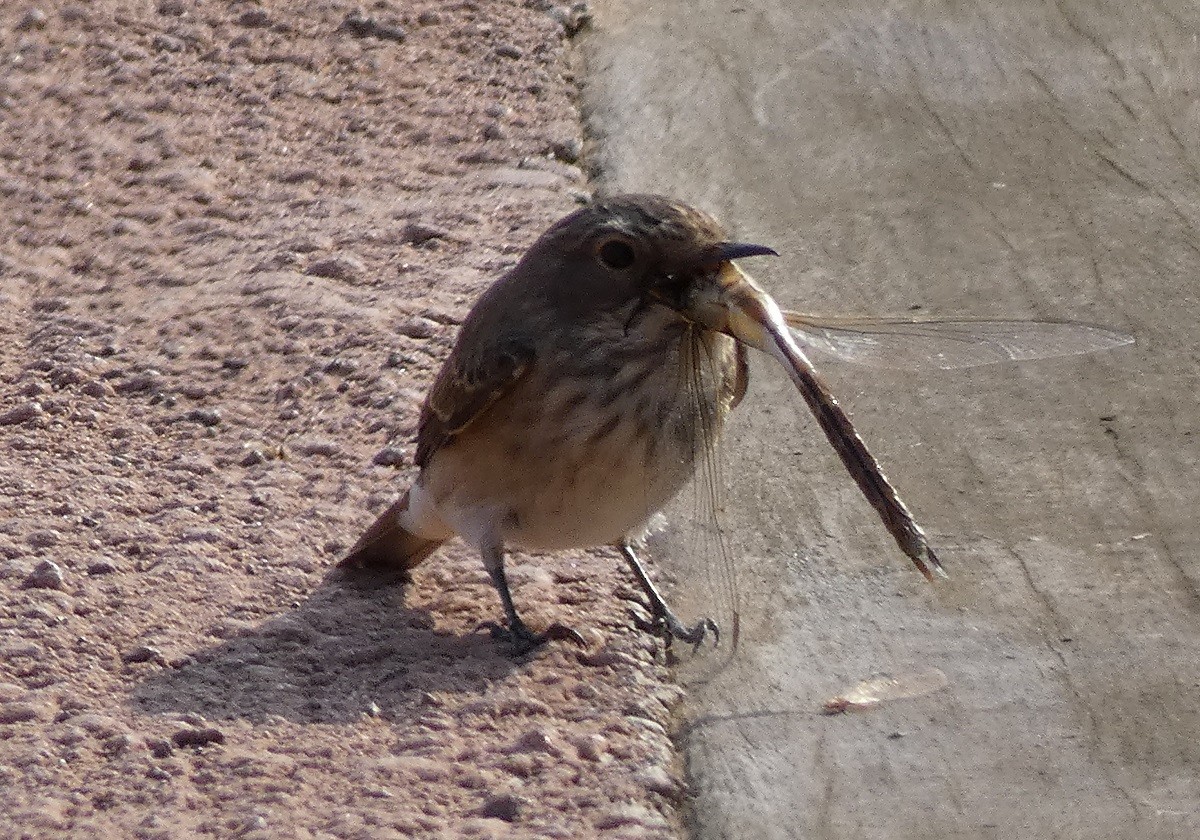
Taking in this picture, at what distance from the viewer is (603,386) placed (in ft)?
14.1

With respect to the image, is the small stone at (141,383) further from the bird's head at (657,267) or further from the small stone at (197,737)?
the small stone at (197,737)

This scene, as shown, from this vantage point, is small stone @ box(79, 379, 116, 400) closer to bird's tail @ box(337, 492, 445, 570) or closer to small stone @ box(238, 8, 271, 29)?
bird's tail @ box(337, 492, 445, 570)

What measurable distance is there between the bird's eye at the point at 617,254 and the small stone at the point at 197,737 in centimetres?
130

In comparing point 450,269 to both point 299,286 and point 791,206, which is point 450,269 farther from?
point 791,206

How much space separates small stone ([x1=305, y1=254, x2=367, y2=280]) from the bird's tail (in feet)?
4.16

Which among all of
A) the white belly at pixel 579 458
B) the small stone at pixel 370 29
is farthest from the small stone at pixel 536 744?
the small stone at pixel 370 29

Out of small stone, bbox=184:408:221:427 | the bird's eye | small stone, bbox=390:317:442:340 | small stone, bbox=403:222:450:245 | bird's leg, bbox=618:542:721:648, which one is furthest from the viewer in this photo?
small stone, bbox=403:222:450:245

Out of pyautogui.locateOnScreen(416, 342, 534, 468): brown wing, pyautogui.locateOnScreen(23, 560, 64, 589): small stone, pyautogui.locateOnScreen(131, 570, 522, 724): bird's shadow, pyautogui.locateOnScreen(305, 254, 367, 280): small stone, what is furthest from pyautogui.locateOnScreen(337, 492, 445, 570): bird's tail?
pyautogui.locateOnScreen(305, 254, 367, 280): small stone

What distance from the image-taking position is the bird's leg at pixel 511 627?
4.48 m

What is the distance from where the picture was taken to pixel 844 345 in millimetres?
4520

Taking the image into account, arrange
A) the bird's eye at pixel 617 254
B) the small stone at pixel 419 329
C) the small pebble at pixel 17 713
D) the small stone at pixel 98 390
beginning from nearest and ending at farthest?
the small pebble at pixel 17 713 < the bird's eye at pixel 617 254 < the small stone at pixel 98 390 < the small stone at pixel 419 329

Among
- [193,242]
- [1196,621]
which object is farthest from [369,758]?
[193,242]

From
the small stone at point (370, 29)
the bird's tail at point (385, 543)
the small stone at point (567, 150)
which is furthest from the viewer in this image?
the small stone at point (370, 29)

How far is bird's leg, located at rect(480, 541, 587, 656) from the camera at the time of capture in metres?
4.48
